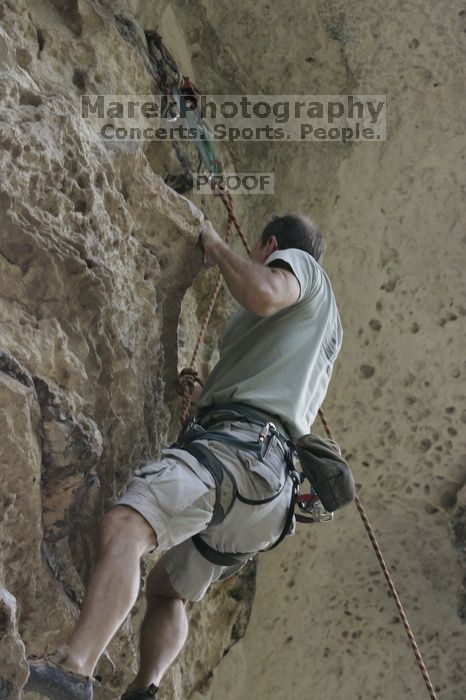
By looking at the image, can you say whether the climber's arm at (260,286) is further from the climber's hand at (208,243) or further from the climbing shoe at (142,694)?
the climbing shoe at (142,694)

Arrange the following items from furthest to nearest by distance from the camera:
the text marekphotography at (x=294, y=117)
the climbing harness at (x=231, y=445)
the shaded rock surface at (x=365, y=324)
→ the text marekphotography at (x=294, y=117) → the shaded rock surface at (x=365, y=324) → the climbing harness at (x=231, y=445)

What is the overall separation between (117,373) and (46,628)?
0.74 m

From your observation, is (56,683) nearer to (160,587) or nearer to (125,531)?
A: (125,531)

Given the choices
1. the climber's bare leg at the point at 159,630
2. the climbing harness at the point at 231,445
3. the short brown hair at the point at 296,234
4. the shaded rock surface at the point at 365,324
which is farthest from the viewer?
the shaded rock surface at the point at 365,324

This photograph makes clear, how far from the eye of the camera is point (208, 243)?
3.30m

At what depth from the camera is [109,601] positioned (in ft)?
7.48

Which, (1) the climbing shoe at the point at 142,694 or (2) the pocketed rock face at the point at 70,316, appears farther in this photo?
(1) the climbing shoe at the point at 142,694

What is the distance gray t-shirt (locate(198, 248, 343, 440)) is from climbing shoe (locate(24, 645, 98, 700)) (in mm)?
968

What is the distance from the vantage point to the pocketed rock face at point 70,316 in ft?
8.36

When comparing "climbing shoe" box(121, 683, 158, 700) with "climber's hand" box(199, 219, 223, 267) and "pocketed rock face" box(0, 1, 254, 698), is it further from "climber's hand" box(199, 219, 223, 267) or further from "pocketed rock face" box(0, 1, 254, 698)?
"climber's hand" box(199, 219, 223, 267)

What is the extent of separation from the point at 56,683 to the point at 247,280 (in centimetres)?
124

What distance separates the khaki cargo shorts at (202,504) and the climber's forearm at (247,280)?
345 millimetres

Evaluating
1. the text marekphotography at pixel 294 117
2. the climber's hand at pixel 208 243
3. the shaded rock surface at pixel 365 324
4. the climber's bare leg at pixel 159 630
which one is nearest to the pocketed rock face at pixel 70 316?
the climber's hand at pixel 208 243

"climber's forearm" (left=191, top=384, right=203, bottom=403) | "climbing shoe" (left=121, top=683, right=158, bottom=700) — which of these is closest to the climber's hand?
"climber's forearm" (left=191, top=384, right=203, bottom=403)
